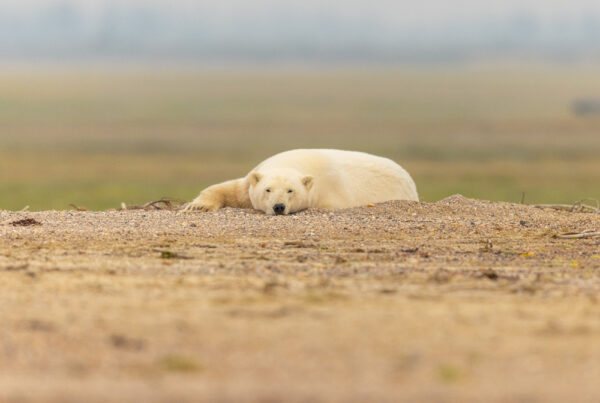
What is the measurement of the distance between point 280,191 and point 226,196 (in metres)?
1.62

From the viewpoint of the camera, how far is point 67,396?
16.1ft

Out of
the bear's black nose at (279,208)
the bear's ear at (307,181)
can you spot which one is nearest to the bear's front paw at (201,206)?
the bear's black nose at (279,208)

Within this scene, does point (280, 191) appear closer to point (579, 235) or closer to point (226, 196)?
point (226, 196)

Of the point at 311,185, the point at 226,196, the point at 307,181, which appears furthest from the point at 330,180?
the point at 226,196

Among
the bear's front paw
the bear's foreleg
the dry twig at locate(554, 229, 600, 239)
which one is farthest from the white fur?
the dry twig at locate(554, 229, 600, 239)

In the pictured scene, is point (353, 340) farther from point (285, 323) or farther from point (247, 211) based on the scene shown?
point (247, 211)

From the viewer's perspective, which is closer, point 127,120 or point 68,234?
point 68,234

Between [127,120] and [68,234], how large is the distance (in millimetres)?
135621

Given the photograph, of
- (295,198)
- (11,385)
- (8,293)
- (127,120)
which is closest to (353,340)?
(11,385)

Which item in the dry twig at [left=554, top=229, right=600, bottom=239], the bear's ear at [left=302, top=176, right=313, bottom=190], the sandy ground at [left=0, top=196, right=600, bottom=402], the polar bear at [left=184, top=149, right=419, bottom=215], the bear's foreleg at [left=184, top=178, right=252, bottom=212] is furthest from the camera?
the bear's foreleg at [left=184, top=178, right=252, bottom=212]

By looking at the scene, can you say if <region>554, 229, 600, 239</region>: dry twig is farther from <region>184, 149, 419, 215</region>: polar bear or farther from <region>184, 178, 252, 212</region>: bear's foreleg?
<region>184, 178, 252, 212</region>: bear's foreleg

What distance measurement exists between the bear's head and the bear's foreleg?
0.54m

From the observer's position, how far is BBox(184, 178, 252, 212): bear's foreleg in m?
13.9

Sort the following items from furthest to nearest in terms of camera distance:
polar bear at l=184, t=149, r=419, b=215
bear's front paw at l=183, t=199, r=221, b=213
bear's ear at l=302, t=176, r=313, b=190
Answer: bear's front paw at l=183, t=199, r=221, b=213
bear's ear at l=302, t=176, r=313, b=190
polar bear at l=184, t=149, r=419, b=215
